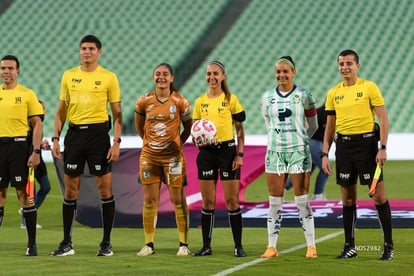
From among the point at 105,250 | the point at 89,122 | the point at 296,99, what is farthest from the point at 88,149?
the point at 296,99

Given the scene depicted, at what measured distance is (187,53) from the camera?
26578 mm

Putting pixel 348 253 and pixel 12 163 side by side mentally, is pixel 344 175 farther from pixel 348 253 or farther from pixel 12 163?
pixel 12 163

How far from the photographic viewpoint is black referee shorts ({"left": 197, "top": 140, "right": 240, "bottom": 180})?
775 cm

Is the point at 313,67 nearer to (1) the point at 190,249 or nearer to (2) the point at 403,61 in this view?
(2) the point at 403,61

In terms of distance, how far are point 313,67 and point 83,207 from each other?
51.8 ft

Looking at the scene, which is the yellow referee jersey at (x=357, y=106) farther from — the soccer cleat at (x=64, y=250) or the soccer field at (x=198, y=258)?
A: the soccer cleat at (x=64, y=250)

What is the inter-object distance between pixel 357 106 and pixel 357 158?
0.47 m

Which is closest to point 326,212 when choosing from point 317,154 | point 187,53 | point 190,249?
point 317,154

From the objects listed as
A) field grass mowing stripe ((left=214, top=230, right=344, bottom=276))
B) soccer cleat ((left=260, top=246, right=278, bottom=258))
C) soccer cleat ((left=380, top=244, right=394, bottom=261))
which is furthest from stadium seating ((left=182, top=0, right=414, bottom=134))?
soccer cleat ((left=380, top=244, right=394, bottom=261))

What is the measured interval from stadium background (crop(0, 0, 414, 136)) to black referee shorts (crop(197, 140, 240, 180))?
16.1m

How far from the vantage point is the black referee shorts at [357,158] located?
7.32 meters

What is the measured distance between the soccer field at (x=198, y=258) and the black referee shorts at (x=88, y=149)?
846 mm

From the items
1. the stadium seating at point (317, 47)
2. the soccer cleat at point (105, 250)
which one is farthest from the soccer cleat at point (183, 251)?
the stadium seating at point (317, 47)

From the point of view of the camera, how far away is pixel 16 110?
307 inches
